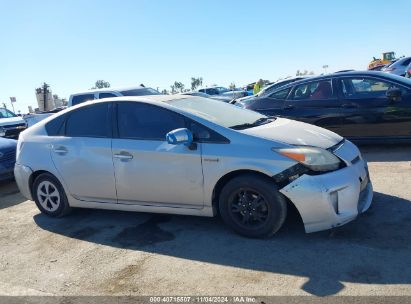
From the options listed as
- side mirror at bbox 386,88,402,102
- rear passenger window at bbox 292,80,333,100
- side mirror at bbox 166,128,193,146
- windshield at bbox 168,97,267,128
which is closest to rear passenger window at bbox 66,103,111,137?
windshield at bbox 168,97,267,128

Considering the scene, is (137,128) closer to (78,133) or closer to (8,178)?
(78,133)

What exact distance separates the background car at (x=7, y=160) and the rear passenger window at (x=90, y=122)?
3.23 metres

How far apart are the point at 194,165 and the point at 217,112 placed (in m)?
0.84

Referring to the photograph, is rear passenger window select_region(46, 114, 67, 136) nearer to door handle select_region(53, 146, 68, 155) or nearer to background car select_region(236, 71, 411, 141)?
door handle select_region(53, 146, 68, 155)

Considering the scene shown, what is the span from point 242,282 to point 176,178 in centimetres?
142

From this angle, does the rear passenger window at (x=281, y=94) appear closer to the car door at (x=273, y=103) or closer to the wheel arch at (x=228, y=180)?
the car door at (x=273, y=103)

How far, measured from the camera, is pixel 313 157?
4121 mm

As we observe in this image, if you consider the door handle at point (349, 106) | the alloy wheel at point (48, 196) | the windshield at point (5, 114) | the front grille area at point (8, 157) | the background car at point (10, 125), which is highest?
the windshield at point (5, 114)

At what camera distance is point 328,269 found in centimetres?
365

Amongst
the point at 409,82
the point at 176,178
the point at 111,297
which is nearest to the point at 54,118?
the point at 176,178

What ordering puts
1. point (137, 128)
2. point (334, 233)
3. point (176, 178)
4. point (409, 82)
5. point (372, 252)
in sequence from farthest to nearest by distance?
point (409, 82)
point (137, 128)
point (176, 178)
point (334, 233)
point (372, 252)

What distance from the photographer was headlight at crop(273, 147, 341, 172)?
4.09 m

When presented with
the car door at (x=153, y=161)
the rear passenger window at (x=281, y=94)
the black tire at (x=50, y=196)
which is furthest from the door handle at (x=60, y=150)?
the rear passenger window at (x=281, y=94)

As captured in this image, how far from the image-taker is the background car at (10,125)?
549 inches
